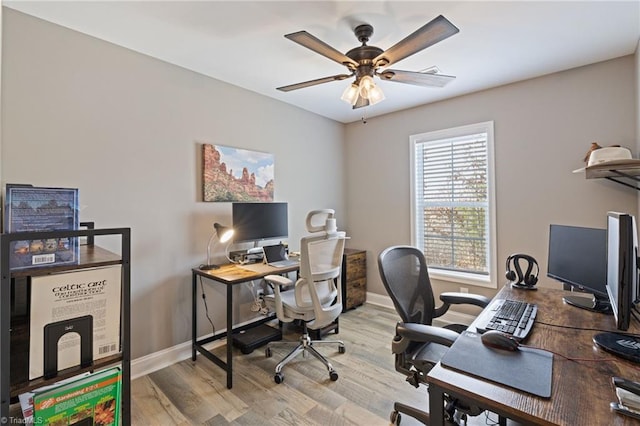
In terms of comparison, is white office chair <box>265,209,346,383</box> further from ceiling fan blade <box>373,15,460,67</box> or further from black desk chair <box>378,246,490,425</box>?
ceiling fan blade <box>373,15,460,67</box>

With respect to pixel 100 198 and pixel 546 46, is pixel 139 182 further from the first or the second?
pixel 546 46

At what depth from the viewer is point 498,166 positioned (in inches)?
119

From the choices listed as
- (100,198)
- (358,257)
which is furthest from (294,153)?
(100,198)

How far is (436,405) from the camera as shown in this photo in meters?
0.95

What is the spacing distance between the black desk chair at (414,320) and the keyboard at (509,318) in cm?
15

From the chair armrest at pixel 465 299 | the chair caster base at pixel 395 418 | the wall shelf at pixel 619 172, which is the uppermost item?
the wall shelf at pixel 619 172

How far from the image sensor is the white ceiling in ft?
5.91

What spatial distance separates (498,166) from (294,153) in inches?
90.1

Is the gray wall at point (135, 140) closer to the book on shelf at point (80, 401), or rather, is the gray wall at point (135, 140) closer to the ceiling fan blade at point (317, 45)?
the book on shelf at point (80, 401)

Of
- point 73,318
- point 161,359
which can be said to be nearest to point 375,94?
point 73,318

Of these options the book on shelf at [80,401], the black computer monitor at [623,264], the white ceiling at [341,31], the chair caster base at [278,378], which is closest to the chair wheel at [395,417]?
the chair caster base at [278,378]

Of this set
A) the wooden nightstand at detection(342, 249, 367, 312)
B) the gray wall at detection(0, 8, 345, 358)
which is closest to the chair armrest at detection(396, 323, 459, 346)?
the gray wall at detection(0, 8, 345, 358)

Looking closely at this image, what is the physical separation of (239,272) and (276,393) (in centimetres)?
96

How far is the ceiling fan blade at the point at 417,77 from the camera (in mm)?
1975
